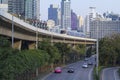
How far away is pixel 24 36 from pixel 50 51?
1577 centimetres

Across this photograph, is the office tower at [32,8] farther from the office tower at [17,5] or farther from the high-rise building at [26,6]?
the office tower at [17,5]

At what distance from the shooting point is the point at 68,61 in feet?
471

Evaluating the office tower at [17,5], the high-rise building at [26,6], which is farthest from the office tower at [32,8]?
the office tower at [17,5]

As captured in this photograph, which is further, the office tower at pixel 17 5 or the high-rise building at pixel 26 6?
the office tower at pixel 17 5

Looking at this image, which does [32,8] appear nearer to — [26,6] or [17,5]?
[17,5]

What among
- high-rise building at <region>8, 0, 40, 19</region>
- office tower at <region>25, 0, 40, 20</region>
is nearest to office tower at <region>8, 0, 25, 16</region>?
high-rise building at <region>8, 0, 40, 19</region>

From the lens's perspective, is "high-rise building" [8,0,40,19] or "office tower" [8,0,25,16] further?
"office tower" [8,0,25,16]

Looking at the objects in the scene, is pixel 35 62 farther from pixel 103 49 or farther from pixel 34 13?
pixel 34 13

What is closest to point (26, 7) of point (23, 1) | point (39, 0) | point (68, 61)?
point (23, 1)

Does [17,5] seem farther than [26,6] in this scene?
Yes

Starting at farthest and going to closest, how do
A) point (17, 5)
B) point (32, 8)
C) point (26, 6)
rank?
point (32, 8)
point (17, 5)
point (26, 6)

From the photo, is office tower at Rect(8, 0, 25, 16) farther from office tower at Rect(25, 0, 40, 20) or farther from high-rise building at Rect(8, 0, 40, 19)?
A: office tower at Rect(25, 0, 40, 20)

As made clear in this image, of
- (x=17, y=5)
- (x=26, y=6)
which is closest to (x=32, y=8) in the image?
(x=17, y=5)

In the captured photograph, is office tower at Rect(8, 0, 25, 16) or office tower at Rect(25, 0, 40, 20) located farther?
office tower at Rect(8, 0, 25, 16)
